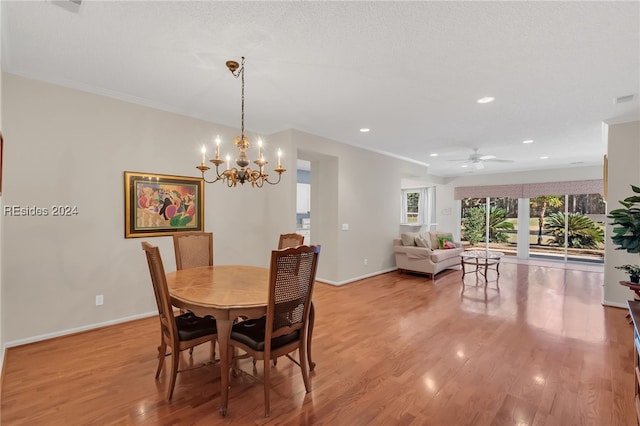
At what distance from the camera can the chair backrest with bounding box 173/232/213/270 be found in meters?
3.05

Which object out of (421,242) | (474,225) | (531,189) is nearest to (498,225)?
(474,225)

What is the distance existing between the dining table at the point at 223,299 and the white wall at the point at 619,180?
14.7ft

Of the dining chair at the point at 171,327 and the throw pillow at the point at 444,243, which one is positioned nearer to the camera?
the dining chair at the point at 171,327

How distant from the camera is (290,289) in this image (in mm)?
1988

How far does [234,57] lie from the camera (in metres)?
2.50

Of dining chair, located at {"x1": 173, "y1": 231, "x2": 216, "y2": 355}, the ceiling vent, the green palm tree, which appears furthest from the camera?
the green palm tree

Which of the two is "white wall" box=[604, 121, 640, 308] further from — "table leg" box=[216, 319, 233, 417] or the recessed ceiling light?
"table leg" box=[216, 319, 233, 417]

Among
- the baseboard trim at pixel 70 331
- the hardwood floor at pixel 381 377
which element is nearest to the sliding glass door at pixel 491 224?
the hardwood floor at pixel 381 377

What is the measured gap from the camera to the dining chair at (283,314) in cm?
190

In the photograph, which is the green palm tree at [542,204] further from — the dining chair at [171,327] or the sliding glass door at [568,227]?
the dining chair at [171,327]

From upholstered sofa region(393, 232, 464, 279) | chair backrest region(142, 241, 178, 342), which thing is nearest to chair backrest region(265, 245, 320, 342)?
chair backrest region(142, 241, 178, 342)

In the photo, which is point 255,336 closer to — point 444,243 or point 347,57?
point 347,57

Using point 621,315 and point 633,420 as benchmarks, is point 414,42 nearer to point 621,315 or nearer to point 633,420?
point 633,420

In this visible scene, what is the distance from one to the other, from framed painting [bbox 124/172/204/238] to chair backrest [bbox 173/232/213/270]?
0.65 meters
